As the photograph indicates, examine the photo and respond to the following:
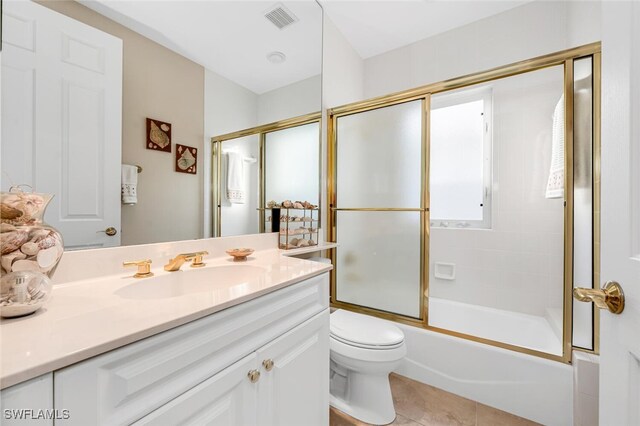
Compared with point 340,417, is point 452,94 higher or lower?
higher

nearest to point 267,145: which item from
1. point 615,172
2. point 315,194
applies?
point 315,194

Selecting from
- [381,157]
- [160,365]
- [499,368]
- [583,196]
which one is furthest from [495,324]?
[160,365]

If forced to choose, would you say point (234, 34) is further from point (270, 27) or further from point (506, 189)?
point (506, 189)

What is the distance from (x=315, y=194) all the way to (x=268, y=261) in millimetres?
→ 802

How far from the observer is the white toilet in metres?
1.34

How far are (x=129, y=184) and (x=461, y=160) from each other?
7.89ft

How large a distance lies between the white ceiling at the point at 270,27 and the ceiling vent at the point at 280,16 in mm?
26

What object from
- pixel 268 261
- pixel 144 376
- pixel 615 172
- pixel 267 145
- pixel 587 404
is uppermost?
pixel 267 145

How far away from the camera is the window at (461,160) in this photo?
2.18 m

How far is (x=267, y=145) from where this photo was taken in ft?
5.10

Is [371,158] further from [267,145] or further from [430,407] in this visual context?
[430,407]

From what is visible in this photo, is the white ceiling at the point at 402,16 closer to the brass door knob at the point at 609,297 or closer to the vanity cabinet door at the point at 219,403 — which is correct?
the brass door knob at the point at 609,297

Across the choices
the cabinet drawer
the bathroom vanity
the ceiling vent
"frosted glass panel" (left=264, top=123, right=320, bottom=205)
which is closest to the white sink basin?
the bathroom vanity

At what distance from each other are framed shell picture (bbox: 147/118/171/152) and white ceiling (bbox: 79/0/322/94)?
328 mm
